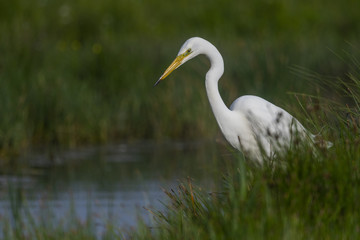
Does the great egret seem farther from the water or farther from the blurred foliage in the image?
the blurred foliage

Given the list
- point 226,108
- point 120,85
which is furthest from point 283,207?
point 120,85

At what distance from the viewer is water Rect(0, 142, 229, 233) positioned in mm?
7055

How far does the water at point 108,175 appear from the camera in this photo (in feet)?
23.1

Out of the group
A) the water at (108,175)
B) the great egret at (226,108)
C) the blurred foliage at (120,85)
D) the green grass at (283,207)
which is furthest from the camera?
the blurred foliage at (120,85)

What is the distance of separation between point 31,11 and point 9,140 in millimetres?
9459

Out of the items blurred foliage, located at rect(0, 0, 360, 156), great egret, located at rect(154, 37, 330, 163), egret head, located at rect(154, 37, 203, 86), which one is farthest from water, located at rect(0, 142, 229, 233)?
egret head, located at rect(154, 37, 203, 86)

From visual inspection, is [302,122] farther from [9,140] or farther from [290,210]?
[9,140]

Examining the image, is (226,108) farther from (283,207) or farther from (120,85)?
(120,85)

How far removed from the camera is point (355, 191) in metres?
3.49

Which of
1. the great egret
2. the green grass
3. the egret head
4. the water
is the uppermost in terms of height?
the egret head

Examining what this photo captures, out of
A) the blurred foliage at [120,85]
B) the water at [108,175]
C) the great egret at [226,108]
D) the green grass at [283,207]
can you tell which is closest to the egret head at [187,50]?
the great egret at [226,108]

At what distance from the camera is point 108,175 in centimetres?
855

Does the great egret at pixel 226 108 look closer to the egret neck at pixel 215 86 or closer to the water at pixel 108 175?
the egret neck at pixel 215 86

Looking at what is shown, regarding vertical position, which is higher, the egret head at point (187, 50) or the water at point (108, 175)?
the egret head at point (187, 50)
